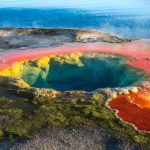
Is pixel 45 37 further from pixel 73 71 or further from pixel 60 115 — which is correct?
pixel 60 115

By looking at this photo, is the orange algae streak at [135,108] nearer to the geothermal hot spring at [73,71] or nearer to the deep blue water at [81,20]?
the geothermal hot spring at [73,71]

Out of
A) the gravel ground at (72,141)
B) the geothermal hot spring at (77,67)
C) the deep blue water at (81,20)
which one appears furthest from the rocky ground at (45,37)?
the deep blue water at (81,20)

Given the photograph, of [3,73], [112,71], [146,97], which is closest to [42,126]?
[146,97]

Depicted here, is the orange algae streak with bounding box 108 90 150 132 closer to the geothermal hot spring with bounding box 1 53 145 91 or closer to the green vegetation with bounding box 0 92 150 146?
the green vegetation with bounding box 0 92 150 146

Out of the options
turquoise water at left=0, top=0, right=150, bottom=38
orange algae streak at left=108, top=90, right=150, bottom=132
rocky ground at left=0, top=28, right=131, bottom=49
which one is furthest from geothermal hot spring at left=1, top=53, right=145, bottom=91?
turquoise water at left=0, top=0, right=150, bottom=38

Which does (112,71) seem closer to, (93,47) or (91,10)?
(93,47)

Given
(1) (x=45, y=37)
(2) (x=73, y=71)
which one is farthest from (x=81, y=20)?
(2) (x=73, y=71)
